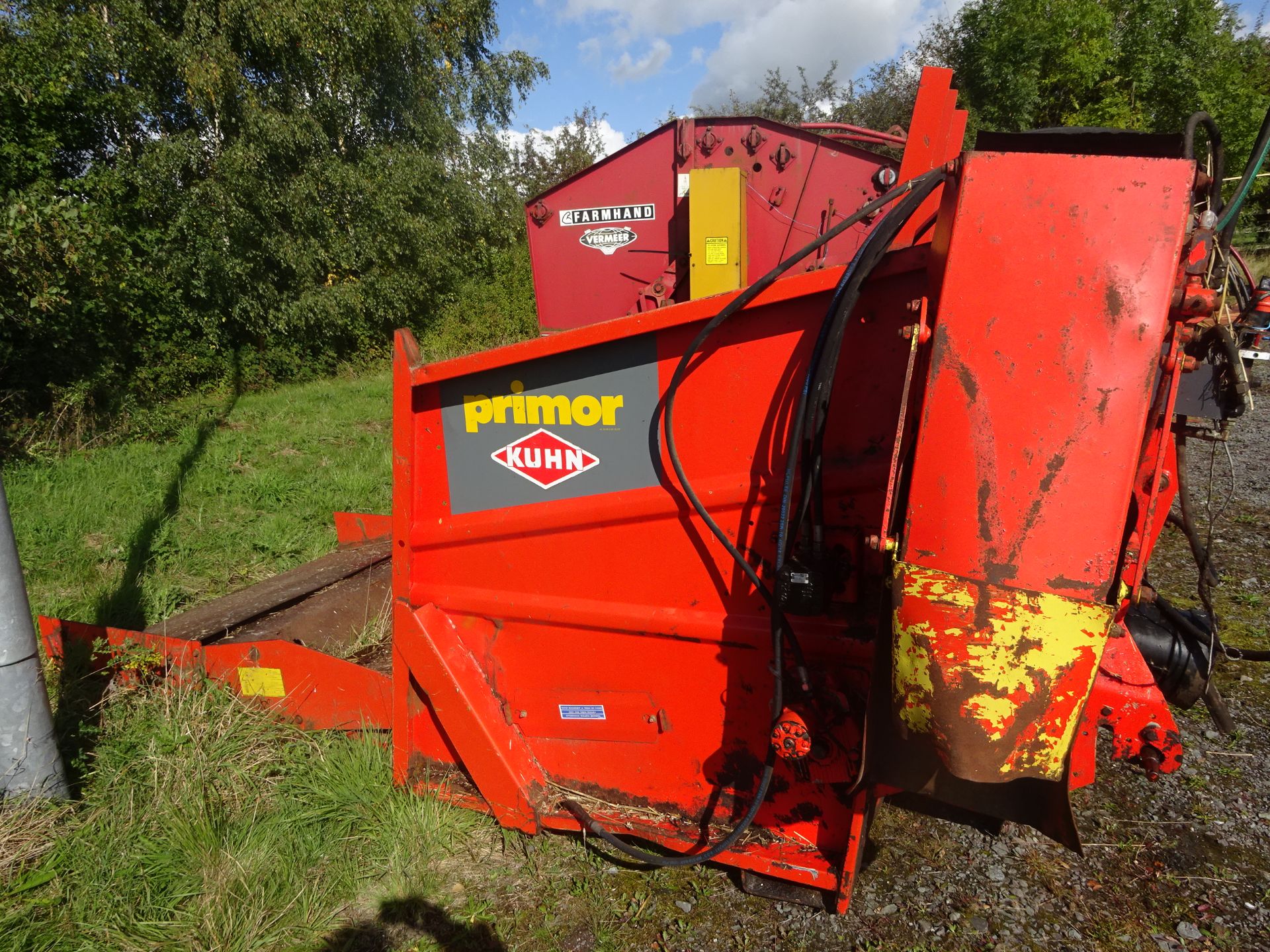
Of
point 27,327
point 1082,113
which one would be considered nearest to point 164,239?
point 27,327

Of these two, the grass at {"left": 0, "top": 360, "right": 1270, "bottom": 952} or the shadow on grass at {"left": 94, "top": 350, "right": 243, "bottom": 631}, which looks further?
the shadow on grass at {"left": 94, "top": 350, "right": 243, "bottom": 631}

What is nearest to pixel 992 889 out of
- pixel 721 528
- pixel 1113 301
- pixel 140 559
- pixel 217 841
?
pixel 721 528

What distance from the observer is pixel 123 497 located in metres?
6.13

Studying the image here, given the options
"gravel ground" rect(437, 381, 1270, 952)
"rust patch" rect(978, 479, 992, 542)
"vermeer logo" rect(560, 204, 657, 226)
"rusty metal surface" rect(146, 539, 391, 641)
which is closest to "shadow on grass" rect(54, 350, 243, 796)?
"rusty metal surface" rect(146, 539, 391, 641)

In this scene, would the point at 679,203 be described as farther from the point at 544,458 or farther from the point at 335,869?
the point at 335,869

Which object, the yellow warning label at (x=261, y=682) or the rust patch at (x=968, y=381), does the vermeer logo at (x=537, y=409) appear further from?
the yellow warning label at (x=261, y=682)

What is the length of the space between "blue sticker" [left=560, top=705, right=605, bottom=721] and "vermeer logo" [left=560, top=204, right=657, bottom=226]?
2.84m

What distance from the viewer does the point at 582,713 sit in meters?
2.51

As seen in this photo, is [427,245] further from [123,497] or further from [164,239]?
[123,497]

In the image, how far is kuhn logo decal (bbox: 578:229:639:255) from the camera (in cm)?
438

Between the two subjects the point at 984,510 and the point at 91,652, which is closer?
the point at 984,510

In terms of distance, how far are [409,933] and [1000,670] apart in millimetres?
1909

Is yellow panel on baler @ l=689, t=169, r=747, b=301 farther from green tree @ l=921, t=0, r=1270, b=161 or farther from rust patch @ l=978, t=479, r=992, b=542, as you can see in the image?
green tree @ l=921, t=0, r=1270, b=161

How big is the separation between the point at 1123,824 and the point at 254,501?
611 cm
